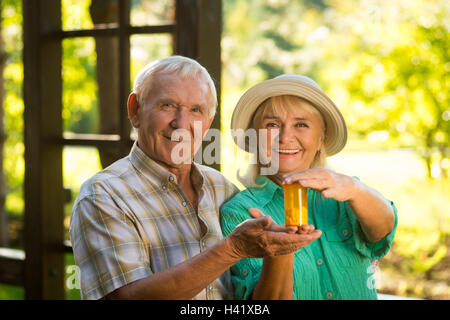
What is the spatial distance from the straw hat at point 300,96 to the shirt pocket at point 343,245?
0.61ft

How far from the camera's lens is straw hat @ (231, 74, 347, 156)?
119cm

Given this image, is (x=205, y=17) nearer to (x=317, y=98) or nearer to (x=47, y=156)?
(x=317, y=98)

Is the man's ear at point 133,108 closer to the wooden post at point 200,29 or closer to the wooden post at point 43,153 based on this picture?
the wooden post at point 200,29

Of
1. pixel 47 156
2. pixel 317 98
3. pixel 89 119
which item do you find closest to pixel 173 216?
pixel 317 98

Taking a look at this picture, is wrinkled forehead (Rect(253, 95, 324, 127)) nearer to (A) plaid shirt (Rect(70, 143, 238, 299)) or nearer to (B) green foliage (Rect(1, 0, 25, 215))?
(A) plaid shirt (Rect(70, 143, 238, 299))

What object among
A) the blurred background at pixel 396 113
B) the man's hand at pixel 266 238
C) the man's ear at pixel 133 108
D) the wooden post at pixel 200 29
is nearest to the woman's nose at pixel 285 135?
the man's hand at pixel 266 238

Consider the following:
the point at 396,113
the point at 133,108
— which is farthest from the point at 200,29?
the point at 396,113

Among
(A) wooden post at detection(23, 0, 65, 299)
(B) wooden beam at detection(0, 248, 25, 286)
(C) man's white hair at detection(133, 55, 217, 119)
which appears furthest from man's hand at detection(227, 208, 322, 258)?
(B) wooden beam at detection(0, 248, 25, 286)

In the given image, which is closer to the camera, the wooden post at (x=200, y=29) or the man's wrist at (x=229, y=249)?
the man's wrist at (x=229, y=249)

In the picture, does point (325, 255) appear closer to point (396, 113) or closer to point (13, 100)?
point (396, 113)

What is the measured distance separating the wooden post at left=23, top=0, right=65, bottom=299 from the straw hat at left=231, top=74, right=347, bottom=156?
44.7 inches

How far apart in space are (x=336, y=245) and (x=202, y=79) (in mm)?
504

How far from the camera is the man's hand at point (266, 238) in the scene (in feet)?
3.23

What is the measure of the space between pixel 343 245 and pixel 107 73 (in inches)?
46.8
